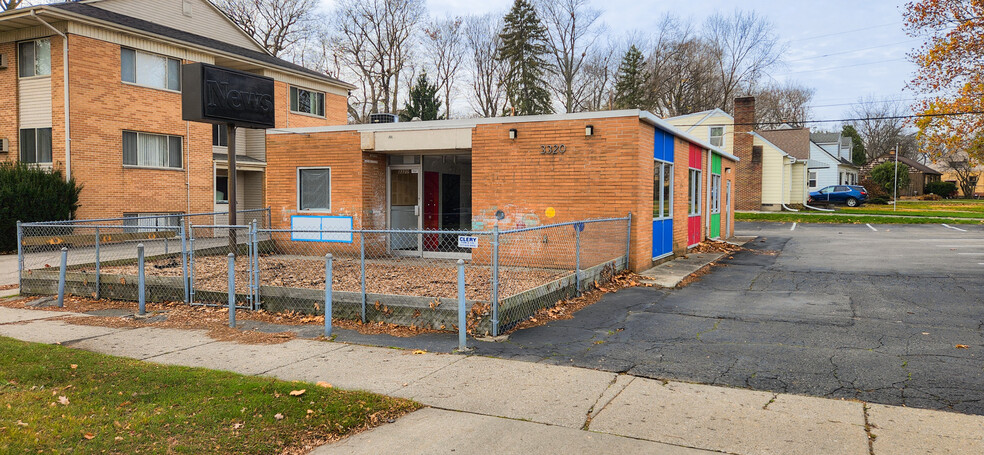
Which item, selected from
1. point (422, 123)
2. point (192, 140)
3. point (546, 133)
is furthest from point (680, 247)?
point (192, 140)

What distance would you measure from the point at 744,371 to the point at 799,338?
175 cm

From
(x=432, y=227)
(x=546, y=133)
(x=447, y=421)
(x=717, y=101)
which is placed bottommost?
(x=447, y=421)

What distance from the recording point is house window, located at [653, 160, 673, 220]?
13.9m

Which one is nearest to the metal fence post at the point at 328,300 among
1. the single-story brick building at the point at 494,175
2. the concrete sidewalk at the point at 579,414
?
the concrete sidewalk at the point at 579,414

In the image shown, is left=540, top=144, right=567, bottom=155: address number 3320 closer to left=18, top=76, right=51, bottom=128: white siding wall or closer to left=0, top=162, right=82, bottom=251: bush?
left=0, top=162, right=82, bottom=251: bush

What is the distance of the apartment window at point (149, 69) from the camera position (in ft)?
73.0

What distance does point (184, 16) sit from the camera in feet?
90.1

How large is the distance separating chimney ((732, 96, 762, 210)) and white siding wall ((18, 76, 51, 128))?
111ft

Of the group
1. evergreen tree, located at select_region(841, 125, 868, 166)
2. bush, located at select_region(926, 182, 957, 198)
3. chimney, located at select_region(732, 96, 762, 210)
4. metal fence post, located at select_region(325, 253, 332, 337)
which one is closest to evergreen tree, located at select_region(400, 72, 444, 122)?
chimney, located at select_region(732, 96, 762, 210)

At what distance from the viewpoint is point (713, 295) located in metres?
10.6

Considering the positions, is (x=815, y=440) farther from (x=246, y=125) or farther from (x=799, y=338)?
(x=246, y=125)

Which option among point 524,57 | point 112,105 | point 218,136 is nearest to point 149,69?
point 112,105

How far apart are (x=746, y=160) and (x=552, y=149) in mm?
30345

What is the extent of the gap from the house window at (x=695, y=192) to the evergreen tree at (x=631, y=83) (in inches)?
1246
